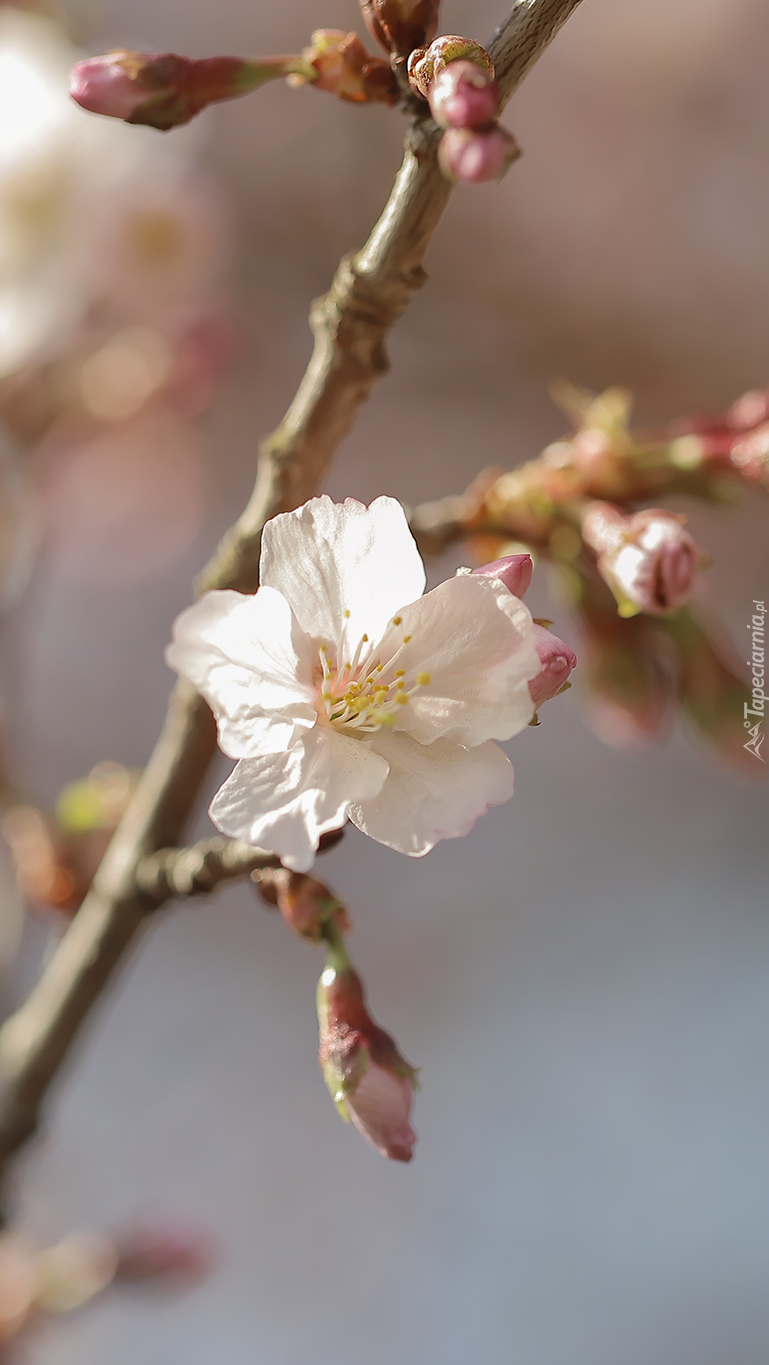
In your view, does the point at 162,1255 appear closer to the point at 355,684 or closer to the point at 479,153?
the point at 355,684

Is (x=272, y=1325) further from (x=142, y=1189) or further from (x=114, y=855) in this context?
(x=114, y=855)

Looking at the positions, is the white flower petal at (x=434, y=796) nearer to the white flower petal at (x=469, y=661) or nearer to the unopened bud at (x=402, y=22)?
the white flower petal at (x=469, y=661)

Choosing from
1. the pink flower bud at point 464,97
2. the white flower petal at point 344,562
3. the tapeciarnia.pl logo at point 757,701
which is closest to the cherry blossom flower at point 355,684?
the white flower petal at point 344,562

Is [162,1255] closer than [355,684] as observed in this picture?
No

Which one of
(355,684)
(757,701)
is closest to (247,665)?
(355,684)

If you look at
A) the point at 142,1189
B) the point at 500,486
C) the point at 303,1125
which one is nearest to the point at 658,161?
the point at 500,486
